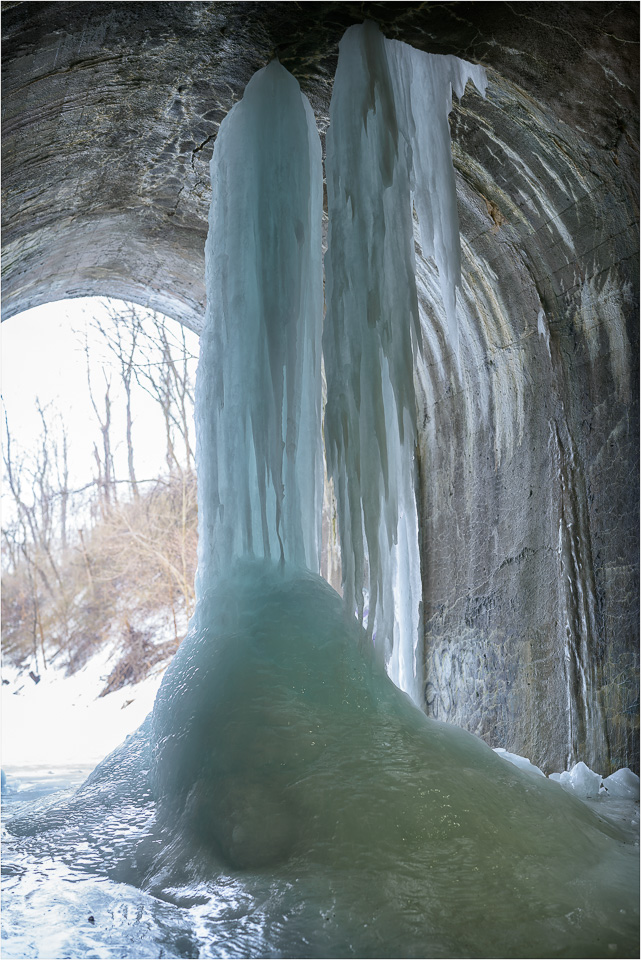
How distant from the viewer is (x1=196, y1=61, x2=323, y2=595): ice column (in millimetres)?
3783

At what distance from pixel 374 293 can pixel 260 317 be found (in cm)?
58

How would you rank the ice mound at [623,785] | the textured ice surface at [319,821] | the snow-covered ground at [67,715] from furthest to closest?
the snow-covered ground at [67,715] < the ice mound at [623,785] < the textured ice surface at [319,821]

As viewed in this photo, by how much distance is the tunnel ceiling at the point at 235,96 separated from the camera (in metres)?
3.28

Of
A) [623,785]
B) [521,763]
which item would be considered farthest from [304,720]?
[623,785]

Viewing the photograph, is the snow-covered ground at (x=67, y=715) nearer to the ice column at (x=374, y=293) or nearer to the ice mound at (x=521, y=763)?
the ice mound at (x=521, y=763)

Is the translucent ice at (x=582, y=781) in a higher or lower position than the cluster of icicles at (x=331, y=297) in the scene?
lower

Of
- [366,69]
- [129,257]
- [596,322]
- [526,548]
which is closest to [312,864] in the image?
[526,548]

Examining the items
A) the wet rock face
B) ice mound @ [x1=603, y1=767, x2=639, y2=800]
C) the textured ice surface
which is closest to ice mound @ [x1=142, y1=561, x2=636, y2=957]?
the textured ice surface

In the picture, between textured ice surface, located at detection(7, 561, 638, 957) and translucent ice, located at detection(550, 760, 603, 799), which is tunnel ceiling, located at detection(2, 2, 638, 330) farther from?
translucent ice, located at detection(550, 760, 603, 799)

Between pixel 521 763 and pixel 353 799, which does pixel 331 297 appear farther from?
pixel 521 763

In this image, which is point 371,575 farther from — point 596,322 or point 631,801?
point 596,322

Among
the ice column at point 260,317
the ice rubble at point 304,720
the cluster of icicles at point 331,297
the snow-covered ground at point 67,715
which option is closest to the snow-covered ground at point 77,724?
the snow-covered ground at point 67,715

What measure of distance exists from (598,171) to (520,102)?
513 mm

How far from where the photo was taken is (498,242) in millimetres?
4586
